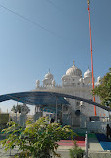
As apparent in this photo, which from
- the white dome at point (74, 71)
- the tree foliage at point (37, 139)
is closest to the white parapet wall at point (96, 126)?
the tree foliage at point (37, 139)

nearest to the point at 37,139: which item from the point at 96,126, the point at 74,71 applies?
the point at 96,126

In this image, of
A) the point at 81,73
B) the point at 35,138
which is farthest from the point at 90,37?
the point at 35,138

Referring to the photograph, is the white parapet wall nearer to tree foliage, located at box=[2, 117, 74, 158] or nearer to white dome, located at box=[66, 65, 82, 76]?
tree foliage, located at box=[2, 117, 74, 158]

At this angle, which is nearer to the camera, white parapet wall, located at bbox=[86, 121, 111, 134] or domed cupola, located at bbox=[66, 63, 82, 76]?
white parapet wall, located at bbox=[86, 121, 111, 134]

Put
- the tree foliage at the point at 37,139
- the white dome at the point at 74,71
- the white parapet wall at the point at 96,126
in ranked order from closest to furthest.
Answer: the tree foliage at the point at 37,139
the white parapet wall at the point at 96,126
the white dome at the point at 74,71

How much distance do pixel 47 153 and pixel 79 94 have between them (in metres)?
31.4

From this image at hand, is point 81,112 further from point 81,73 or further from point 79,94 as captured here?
point 81,73

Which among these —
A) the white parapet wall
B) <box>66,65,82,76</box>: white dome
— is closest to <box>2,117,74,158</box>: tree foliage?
the white parapet wall

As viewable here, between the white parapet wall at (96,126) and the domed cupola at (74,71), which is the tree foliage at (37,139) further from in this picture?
the domed cupola at (74,71)

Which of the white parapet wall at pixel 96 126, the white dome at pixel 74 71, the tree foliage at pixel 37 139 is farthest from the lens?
the white dome at pixel 74 71

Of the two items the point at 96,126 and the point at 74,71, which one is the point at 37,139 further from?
the point at 74,71

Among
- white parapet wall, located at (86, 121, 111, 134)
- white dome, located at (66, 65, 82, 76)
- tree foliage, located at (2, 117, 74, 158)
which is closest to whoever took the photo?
tree foliage, located at (2, 117, 74, 158)

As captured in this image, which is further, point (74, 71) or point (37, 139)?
point (74, 71)

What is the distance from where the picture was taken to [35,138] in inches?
150
